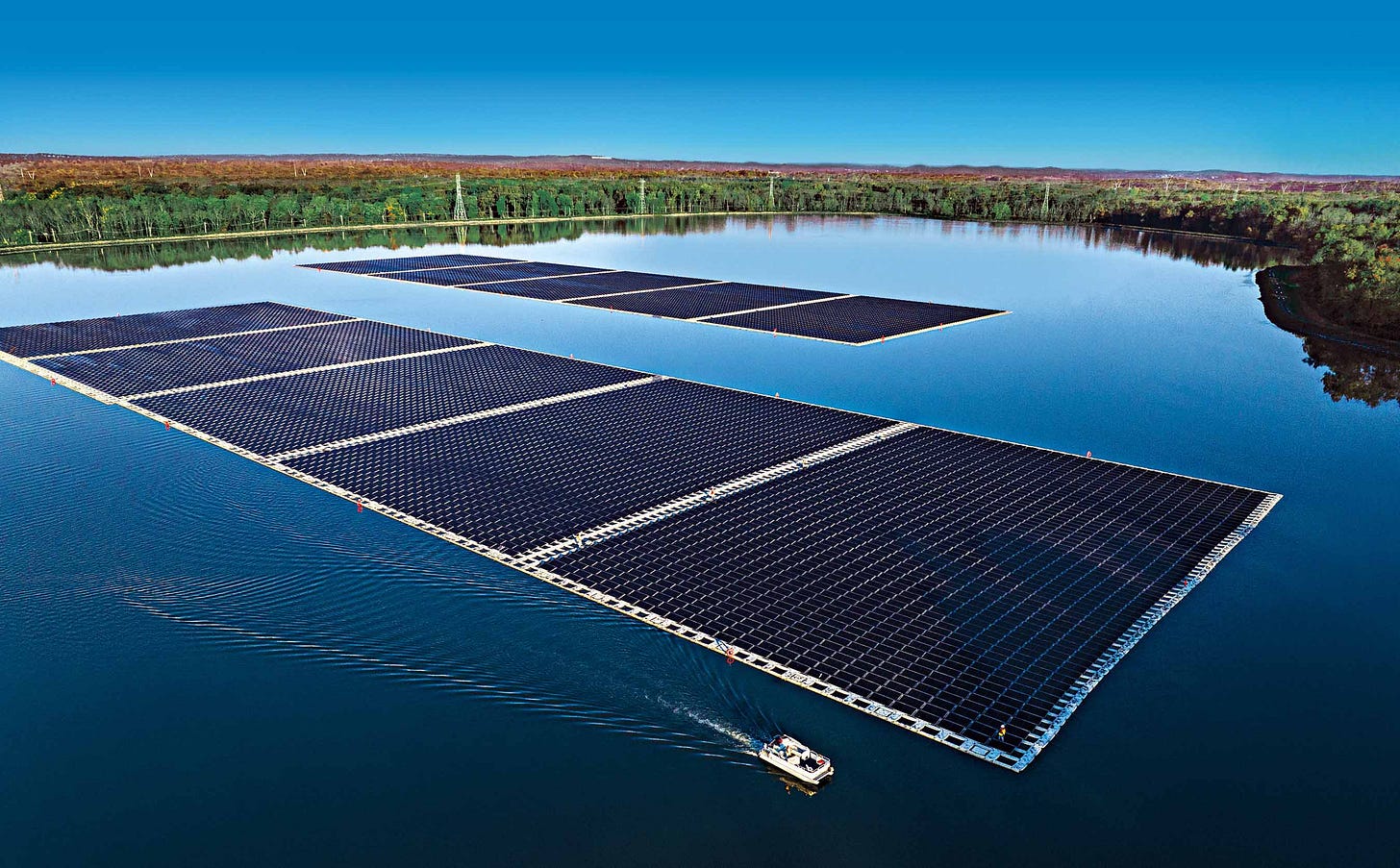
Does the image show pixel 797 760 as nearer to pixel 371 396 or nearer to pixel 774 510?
pixel 774 510

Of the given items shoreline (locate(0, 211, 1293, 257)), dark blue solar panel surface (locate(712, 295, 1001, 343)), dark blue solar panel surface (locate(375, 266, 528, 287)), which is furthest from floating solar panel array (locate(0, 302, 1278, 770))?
shoreline (locate(0, 211, 1293, 257))

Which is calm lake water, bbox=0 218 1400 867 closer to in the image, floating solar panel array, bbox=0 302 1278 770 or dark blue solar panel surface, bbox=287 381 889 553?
floating solar panel array, bbox=0 302 1278 770

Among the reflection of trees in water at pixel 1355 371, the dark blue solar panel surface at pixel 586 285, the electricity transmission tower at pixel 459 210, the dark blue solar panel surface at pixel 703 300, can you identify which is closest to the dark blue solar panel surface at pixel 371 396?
the dark blue solar panel surface at pixel 703 300

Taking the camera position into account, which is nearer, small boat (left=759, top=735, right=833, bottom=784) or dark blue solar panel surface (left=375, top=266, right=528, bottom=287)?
small boat (left=759, top=735, right=833, bottom=784)

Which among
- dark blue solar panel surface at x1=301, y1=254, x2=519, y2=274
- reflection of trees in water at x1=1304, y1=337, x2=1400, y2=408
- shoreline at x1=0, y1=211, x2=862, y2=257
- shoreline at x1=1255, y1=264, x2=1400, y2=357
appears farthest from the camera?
shoreline at x1=0, y1=211, x2=862, y2=257

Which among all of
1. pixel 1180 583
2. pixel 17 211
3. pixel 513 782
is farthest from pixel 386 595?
pixel 17 211

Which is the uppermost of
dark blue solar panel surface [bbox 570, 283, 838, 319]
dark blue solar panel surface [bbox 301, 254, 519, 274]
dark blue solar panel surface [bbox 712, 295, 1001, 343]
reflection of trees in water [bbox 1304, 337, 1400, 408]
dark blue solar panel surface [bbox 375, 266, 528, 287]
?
dark blue solar panel surface [bbox 301, 254, 519, 274]

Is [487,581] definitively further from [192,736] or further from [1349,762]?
[1349,762]
